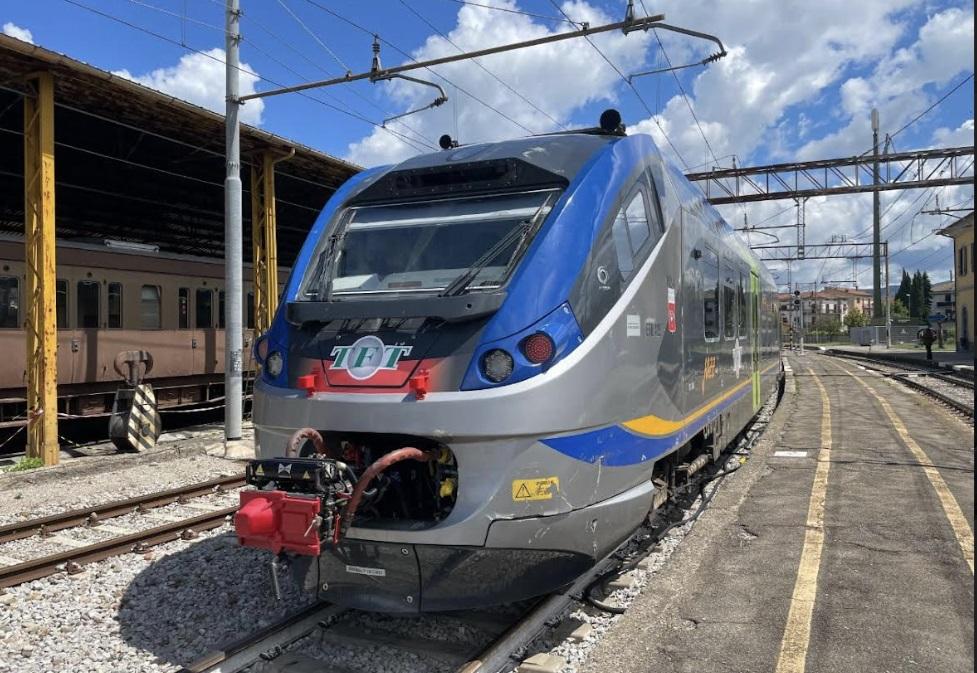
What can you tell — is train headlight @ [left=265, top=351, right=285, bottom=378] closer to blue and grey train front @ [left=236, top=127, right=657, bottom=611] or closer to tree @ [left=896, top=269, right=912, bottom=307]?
blue and grey train front @ [left=236, top=127, right=657, bottom=611]

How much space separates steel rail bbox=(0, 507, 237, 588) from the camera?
566 centimetres

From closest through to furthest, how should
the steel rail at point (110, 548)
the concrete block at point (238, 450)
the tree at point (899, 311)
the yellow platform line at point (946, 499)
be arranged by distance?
the steel rail at point (110, 548) < the yellow platform line at point (946, 499) < the concrete block at point (238, 450) < the tree at point (899, 311)

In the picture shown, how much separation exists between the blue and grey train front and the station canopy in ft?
27.7

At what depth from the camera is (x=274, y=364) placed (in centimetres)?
451

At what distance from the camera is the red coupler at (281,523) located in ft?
11.7

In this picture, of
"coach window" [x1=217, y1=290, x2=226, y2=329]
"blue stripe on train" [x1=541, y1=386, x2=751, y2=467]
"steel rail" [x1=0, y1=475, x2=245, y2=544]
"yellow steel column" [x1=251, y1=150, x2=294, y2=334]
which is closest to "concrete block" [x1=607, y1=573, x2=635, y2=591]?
"blue stripe on train" [x1=541, y1=386, x2=751, y2=467]

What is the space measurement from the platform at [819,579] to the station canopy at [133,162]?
1036 centimetres

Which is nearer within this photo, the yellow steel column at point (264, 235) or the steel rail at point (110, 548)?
the steel rail at point (110, 548)

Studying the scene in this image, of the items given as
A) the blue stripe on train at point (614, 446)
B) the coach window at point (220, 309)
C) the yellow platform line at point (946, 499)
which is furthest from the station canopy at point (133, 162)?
the yellow platform line at point (946, 499)

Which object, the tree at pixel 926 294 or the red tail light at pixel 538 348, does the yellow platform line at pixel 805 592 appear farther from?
the tree at pixel 926 294

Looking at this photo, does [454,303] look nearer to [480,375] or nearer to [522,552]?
[480,375]

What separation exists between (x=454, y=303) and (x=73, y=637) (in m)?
3.11

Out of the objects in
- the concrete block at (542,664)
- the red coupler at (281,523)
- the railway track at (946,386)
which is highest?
the red coupler at (281,523)

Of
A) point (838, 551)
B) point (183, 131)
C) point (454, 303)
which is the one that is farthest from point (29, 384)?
point (838, 551)
